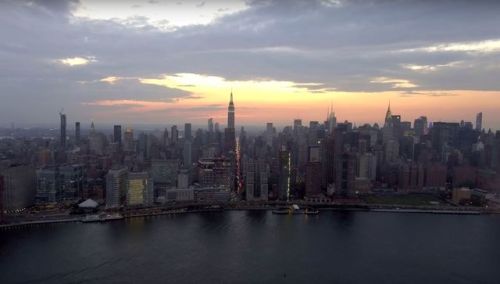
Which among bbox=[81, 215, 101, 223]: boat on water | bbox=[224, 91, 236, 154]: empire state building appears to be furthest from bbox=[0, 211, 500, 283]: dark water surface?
bbox=[224, 91, 236, 154]: empire state building

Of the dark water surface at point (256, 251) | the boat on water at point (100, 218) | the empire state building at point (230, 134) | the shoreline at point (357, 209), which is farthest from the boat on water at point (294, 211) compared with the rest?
the empire state building at point (230, 134)

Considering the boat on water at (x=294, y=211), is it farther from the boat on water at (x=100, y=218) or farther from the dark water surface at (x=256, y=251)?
the boat on water at (x=100, y=218)

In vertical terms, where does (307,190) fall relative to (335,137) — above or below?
below

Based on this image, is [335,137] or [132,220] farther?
[335,137]

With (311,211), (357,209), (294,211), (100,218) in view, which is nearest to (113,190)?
(100,218)

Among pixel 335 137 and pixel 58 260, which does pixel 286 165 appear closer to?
pixel 335 137

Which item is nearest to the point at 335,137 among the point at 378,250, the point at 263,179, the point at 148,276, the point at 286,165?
the point at 286,165

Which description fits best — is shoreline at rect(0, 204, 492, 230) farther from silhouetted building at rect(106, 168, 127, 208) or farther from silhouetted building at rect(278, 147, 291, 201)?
silhouetted building at rect(278, 147, 291, 201)

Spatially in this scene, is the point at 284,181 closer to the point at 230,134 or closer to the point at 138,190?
the point at 138,190
